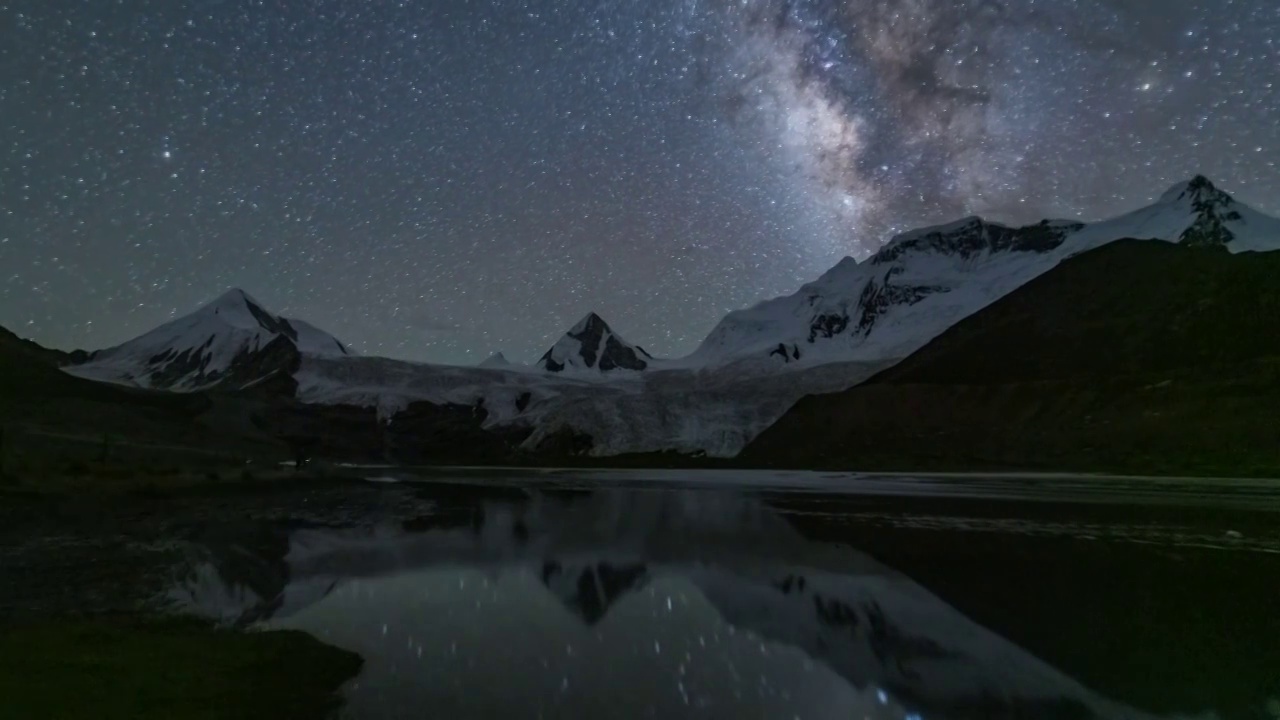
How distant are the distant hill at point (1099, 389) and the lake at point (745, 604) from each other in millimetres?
72217

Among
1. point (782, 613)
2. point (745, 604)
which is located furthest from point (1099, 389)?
point (782, 613)

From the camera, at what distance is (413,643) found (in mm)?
17672

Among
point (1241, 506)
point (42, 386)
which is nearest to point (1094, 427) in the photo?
point (1241, 506)

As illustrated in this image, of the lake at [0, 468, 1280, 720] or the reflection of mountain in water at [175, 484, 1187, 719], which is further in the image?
the reflection of mountain in water at [175, 484, 1187, 719]

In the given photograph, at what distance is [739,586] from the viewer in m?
25.8

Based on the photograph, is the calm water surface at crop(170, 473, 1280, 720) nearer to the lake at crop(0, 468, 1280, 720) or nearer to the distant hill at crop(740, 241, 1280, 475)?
the lake at crop(0, 468, 1280, 720)

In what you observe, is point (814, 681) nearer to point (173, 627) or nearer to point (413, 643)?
point (413, 643)

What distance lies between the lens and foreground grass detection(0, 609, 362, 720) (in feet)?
39.6

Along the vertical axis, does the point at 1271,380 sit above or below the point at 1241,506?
above

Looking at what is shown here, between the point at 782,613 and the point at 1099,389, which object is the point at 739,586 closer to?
the point at 782,613

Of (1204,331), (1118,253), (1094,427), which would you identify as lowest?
(1094,427)

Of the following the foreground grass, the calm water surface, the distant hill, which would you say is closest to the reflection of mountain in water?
the calm water surface

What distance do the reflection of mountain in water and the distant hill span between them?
8337cm

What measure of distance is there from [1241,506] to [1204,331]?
365ft
